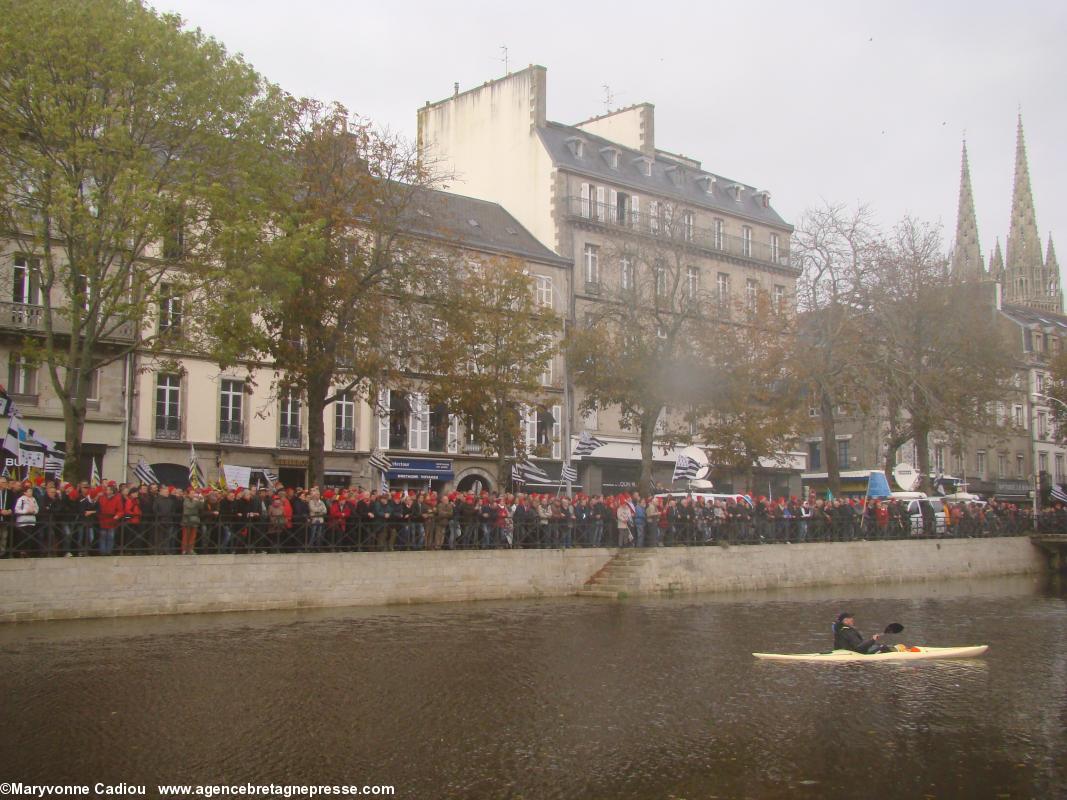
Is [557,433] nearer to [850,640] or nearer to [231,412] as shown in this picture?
[231,412]

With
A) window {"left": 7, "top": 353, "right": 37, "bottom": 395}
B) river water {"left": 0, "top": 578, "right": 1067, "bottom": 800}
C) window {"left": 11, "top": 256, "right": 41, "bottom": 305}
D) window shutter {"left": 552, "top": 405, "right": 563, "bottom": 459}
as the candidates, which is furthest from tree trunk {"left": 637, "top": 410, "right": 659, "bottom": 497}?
window {"left": 11, "top": 256, "right": 41, "bottom": 305}

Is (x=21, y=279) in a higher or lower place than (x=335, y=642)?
higher

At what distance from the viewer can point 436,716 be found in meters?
13.2

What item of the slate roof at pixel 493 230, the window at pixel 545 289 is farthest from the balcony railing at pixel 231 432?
the window at pixel 545 289

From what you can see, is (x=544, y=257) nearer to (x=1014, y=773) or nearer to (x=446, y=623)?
(x=446, y=623)

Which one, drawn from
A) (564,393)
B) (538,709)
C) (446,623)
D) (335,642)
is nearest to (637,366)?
(564,393)

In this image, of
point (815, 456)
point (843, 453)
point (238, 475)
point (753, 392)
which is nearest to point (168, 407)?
point (238, 475)

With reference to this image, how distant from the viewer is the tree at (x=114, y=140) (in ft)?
74.8

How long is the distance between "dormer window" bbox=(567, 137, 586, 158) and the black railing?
77.7ft

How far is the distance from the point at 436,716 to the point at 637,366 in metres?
26.5

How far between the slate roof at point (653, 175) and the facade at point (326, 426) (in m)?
4.77

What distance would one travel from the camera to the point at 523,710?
45.1ft

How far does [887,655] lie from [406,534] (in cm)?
1277

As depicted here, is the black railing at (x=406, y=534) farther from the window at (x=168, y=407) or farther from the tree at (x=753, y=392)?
the window at (x=168, y=407)
